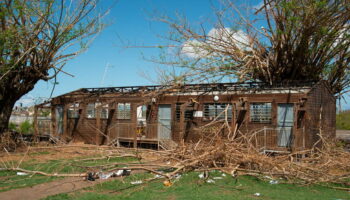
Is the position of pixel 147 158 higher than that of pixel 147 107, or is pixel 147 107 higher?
pixel 147 107

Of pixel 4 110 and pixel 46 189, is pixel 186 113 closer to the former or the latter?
pixel 4 110

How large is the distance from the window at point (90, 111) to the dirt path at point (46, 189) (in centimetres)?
1244

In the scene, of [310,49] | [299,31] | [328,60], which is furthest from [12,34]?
[328,60]

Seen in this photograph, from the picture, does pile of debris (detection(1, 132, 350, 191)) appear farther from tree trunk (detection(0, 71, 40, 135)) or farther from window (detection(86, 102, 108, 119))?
window (detection(86, 102, 108, 119))

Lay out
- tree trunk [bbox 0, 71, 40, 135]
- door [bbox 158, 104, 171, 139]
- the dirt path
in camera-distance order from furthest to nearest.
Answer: door [bbox 158, 104, 171, 139]
tree trunk [bbox 0, 71, 40, 135]
the dirt path

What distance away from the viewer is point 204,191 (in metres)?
8.18

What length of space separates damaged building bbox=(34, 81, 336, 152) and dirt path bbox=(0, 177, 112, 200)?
2.98m

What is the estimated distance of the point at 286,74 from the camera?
18.9 metres

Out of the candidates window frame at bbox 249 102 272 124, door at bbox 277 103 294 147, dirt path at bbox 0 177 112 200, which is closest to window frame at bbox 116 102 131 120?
window frame at bbox 249 102 272 124

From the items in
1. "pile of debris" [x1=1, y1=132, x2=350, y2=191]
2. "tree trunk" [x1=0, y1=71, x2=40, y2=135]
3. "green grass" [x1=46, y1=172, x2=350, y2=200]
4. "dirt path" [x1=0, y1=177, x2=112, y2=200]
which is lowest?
"dirt path" [x1=0, y1=177, x2=112, y2=200]

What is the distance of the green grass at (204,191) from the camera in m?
7.73

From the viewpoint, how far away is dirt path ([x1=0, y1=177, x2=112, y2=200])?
8.17 meters

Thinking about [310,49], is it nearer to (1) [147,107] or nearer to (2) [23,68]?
(1) [147,107]

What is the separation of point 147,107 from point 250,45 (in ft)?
21.6
